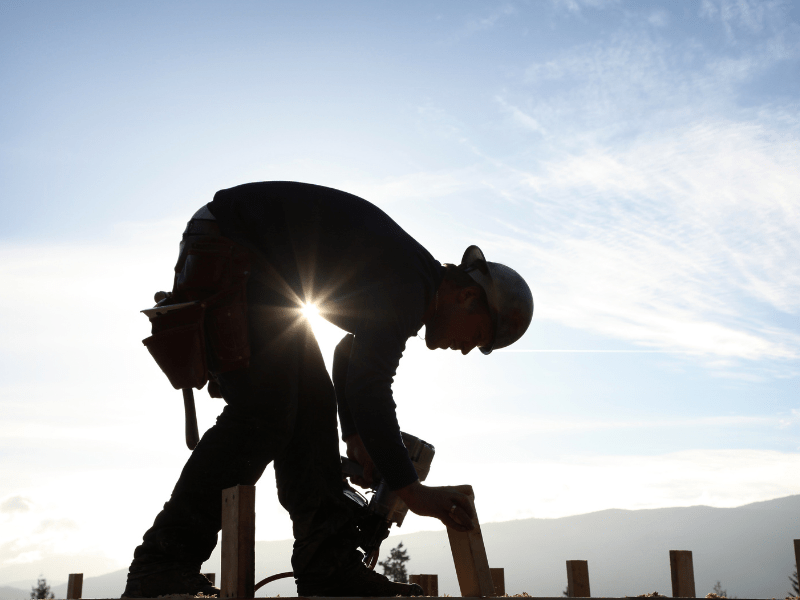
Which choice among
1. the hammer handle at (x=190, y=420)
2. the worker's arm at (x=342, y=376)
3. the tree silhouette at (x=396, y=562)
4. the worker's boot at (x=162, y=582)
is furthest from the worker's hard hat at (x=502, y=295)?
the tree silhouette at (x=396, y=562)

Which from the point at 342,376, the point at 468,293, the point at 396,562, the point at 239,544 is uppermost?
the point at 468,293

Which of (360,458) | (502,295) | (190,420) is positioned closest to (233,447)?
(190,420)

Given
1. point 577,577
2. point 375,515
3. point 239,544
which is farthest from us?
point 577,577

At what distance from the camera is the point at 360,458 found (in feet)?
14.0

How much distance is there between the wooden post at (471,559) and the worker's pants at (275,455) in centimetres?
80

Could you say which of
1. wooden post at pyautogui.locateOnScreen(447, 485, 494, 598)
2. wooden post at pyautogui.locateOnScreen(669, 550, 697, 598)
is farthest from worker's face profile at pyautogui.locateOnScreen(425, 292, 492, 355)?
wooden post at pyautogui.locateOnScreen(669, 550, 697, 598)

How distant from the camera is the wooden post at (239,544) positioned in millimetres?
2768

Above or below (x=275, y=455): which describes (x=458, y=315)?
above

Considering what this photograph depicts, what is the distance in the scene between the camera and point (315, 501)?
12.2 ft

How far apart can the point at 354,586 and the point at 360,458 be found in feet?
2.60

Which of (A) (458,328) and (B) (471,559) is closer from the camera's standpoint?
(B) (471,559)

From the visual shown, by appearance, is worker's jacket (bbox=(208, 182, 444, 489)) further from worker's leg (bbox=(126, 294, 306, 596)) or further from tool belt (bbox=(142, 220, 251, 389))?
worker's leg (bbox=(126, 294, 306, 596))

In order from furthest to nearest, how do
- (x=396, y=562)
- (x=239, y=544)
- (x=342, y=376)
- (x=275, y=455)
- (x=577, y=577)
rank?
1. (x=396, y=562)
2. (x=577, y=577)
3. (x=342, y=376)
4. (x=275, y=455)
5. (x=239, y=544)

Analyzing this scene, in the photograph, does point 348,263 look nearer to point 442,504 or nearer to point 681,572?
point 442,504
